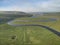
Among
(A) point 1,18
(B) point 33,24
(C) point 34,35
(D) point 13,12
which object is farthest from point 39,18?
(A) point 1,18

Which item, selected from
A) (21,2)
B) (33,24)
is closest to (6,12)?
(21,2)

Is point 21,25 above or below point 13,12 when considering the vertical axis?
below

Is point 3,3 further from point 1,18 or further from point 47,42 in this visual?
point 47,42

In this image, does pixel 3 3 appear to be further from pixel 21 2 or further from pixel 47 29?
pixel 47 29

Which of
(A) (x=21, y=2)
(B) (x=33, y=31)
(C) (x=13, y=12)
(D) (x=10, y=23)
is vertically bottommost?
(B) (x=33, y=31)

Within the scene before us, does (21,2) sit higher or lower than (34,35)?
higher

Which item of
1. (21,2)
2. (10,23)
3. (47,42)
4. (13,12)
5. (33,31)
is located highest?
(21,2)
